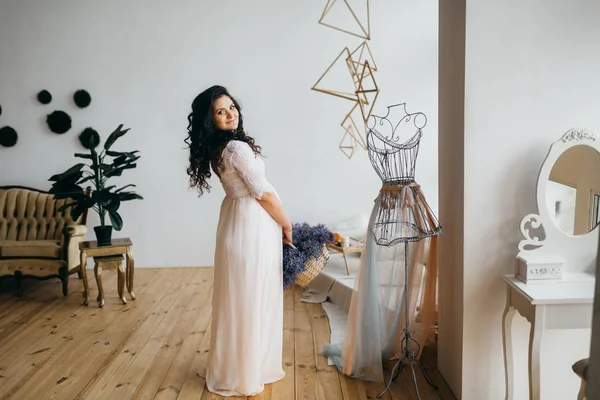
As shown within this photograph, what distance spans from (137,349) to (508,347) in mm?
2457

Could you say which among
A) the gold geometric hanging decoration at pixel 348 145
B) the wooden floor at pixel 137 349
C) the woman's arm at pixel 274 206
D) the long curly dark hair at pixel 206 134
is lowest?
the wooden floor at pixel 137 349

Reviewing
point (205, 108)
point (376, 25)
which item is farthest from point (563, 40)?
point (376, 25)

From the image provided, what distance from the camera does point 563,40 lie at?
8.26ft

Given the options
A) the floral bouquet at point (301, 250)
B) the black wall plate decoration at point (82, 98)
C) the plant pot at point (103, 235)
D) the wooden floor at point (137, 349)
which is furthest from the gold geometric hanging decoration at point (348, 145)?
the black wall plate decoration at point (82, 98)

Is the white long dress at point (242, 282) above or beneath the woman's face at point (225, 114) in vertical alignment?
beneath

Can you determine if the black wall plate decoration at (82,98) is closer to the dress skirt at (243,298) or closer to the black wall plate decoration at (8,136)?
the black wall plate decoration at (8,136)

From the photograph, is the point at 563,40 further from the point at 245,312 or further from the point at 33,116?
the point at 33,116

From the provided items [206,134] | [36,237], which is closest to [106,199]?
[36,237]

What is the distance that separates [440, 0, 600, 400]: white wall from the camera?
2.52m

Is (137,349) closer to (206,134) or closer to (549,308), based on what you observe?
(206,134)

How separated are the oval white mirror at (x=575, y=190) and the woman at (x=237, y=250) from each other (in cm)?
→ 144

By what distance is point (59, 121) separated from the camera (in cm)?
578

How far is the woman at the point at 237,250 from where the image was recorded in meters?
2.98

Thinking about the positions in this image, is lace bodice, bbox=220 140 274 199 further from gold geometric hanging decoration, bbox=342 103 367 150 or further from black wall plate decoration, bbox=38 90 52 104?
black wall plate decoration, bbox=38 90 52 104
